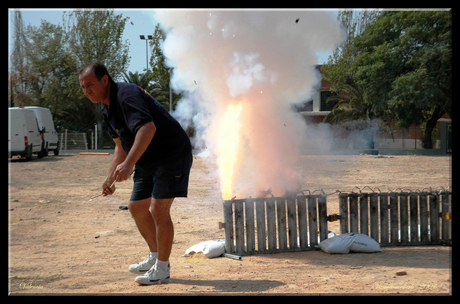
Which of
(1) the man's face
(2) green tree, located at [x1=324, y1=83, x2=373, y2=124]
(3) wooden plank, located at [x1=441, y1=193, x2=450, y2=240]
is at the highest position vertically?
(2) green tree, located at [x1=324, y1=83, x2=373, y2=124]

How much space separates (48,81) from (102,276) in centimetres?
3471

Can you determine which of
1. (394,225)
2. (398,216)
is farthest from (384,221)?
(398,216)

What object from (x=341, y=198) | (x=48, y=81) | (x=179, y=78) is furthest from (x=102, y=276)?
(x=48, y=81)

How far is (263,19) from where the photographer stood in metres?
5.80

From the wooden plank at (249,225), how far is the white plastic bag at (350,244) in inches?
32.0

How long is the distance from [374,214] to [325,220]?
640 mm

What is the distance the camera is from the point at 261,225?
4934 millimetres

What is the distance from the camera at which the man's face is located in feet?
11.6

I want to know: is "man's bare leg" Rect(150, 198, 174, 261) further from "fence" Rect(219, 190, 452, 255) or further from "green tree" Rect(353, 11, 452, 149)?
"green tree" Rect(353, 11, 452, 149)

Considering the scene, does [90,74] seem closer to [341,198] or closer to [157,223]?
[157,223]

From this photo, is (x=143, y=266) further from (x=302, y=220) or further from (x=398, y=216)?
(x=398, y=216)

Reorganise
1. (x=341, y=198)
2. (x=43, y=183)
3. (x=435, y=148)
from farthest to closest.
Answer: (x=435, y=148) → (x=43, y=183) → (x=341, y=198)

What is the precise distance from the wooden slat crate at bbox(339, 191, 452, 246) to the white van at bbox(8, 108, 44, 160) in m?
15.9

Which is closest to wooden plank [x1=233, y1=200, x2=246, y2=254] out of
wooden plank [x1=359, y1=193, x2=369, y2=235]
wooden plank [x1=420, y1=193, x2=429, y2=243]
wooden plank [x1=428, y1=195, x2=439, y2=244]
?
wooden plank [x1=359, y1=193, x2=369, y2=235]
